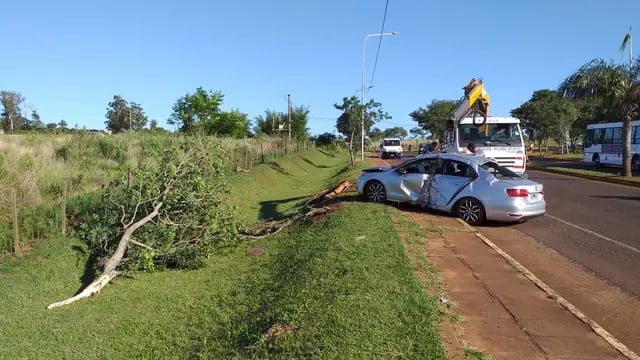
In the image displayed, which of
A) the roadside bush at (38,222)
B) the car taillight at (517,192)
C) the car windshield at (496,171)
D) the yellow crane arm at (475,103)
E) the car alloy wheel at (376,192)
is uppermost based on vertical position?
the yellow crane arm at (475,103)

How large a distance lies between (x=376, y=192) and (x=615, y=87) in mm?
15491

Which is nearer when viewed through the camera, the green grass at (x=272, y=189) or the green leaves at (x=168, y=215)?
the green leaves at (x=168, y=215)

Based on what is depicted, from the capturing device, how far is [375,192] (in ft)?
41.9

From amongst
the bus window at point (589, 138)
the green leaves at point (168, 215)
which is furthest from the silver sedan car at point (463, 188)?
the bus window at point (589, 138)

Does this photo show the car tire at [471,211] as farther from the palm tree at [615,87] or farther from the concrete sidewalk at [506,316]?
the palm tree at [615,87]

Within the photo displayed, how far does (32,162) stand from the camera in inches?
520

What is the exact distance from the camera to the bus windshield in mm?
15734

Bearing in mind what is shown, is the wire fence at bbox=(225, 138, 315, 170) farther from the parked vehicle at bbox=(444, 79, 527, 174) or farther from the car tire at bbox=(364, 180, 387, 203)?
the parked vehicle at bbox=(444, 79, 527, 174)

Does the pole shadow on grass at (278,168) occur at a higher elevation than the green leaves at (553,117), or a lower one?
lower

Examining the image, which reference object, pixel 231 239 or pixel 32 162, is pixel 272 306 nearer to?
pixel 231 239

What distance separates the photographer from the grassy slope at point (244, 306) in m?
4.76

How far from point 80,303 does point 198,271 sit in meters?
2.38

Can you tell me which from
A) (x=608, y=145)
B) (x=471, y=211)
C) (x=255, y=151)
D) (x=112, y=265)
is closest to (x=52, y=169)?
(x=112, y=265)

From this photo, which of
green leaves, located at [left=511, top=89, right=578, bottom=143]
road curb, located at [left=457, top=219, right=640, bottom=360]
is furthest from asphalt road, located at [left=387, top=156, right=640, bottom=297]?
green leaves, located at [left=511, top=89, right=578, bottom=143]
